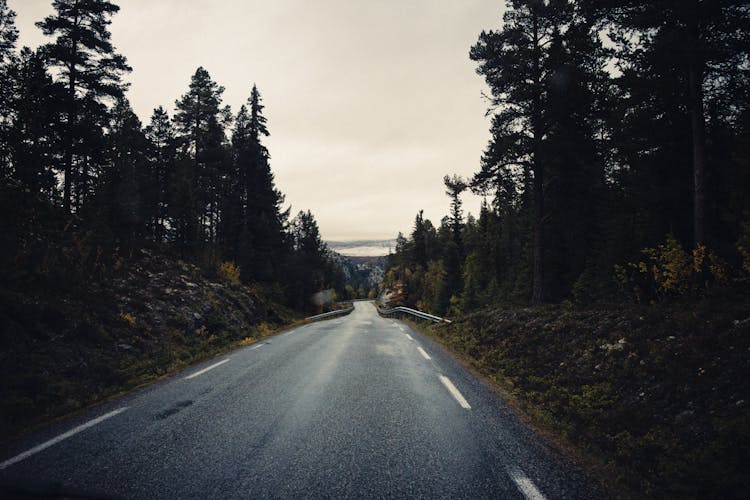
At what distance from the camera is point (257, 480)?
328cm

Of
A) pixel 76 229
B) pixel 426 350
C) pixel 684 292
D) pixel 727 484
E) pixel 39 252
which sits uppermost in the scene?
pixel 76 229

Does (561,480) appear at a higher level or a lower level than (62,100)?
lower

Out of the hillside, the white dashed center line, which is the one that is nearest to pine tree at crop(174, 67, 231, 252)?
the white dashed center line

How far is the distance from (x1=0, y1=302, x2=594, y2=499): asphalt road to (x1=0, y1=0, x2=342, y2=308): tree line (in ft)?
27.8

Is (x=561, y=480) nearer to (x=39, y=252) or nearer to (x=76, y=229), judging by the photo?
(x=39, y=252)

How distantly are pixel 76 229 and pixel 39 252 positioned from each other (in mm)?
4443

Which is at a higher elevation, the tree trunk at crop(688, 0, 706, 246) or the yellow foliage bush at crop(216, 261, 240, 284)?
the tree trunk at crop(688, 0, 706, 246)

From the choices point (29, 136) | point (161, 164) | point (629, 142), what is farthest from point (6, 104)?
point (161, 164)

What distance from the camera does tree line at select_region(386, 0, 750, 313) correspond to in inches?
341

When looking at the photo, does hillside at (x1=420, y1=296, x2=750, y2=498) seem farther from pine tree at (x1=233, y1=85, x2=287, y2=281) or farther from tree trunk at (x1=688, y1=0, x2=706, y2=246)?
pine tree at (x1=233, y1=85, x2=287, y2=281)

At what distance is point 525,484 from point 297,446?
2.50 m

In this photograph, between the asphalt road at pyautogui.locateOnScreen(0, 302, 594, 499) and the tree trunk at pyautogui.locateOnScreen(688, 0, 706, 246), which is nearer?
the asphalt road at pyautogui.locateOnScreen(0, 302, 594, 499)

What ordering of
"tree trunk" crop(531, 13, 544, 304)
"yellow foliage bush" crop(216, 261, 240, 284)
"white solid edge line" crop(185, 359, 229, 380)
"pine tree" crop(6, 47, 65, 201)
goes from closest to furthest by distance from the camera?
"white solid edge line" crop(185, 359, 229, 380), "pine tree" crop(6, 47, 65, 201), "tree trunk" crop(531, 13, 544, 304), "yellow foliage bush" crop(216, 261, 240, 284)

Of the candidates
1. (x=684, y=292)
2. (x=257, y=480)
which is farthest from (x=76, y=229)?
(x=684, y=292)
